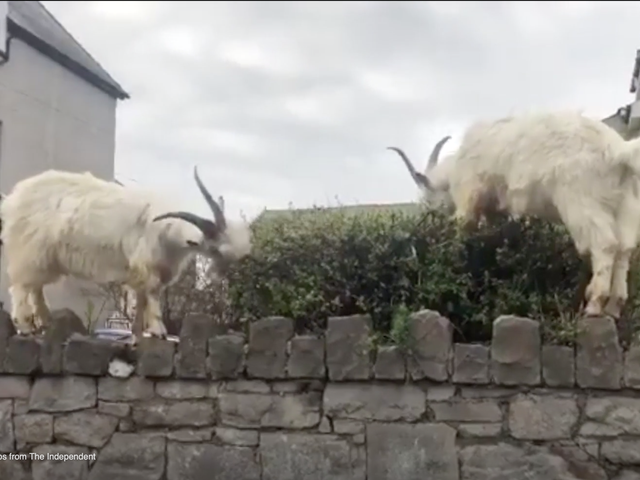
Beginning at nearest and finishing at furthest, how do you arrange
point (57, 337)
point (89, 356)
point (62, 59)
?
point (89, 356), point (57, 337), point (62, 59)

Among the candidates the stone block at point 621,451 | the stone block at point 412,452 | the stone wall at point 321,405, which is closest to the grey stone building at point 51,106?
the stone wall at point 321,405

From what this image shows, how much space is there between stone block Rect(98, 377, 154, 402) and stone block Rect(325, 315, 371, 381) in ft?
3.13

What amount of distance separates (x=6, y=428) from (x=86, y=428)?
446 mm

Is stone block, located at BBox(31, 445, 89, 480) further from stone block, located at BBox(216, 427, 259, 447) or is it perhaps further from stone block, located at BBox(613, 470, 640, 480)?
stone block, located at BBox(613, 470, 640, 480)

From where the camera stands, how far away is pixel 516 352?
383cm

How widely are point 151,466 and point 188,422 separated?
0.93ft

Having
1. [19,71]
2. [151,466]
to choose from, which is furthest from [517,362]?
[19,71]

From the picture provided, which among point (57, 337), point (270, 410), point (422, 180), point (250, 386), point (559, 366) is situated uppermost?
point (422, 180)

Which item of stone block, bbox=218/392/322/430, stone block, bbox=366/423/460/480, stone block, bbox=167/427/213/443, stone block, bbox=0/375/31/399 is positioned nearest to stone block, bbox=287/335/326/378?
stone block, bbox=218/392/322/430

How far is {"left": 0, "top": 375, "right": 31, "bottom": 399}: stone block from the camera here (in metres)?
4.40

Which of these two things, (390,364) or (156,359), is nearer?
(390,364)

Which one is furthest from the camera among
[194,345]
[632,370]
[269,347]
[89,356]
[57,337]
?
[57,337]

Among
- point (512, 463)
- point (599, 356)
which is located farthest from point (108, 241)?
point (599, 356)

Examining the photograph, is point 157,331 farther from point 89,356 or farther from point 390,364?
point 390,364
